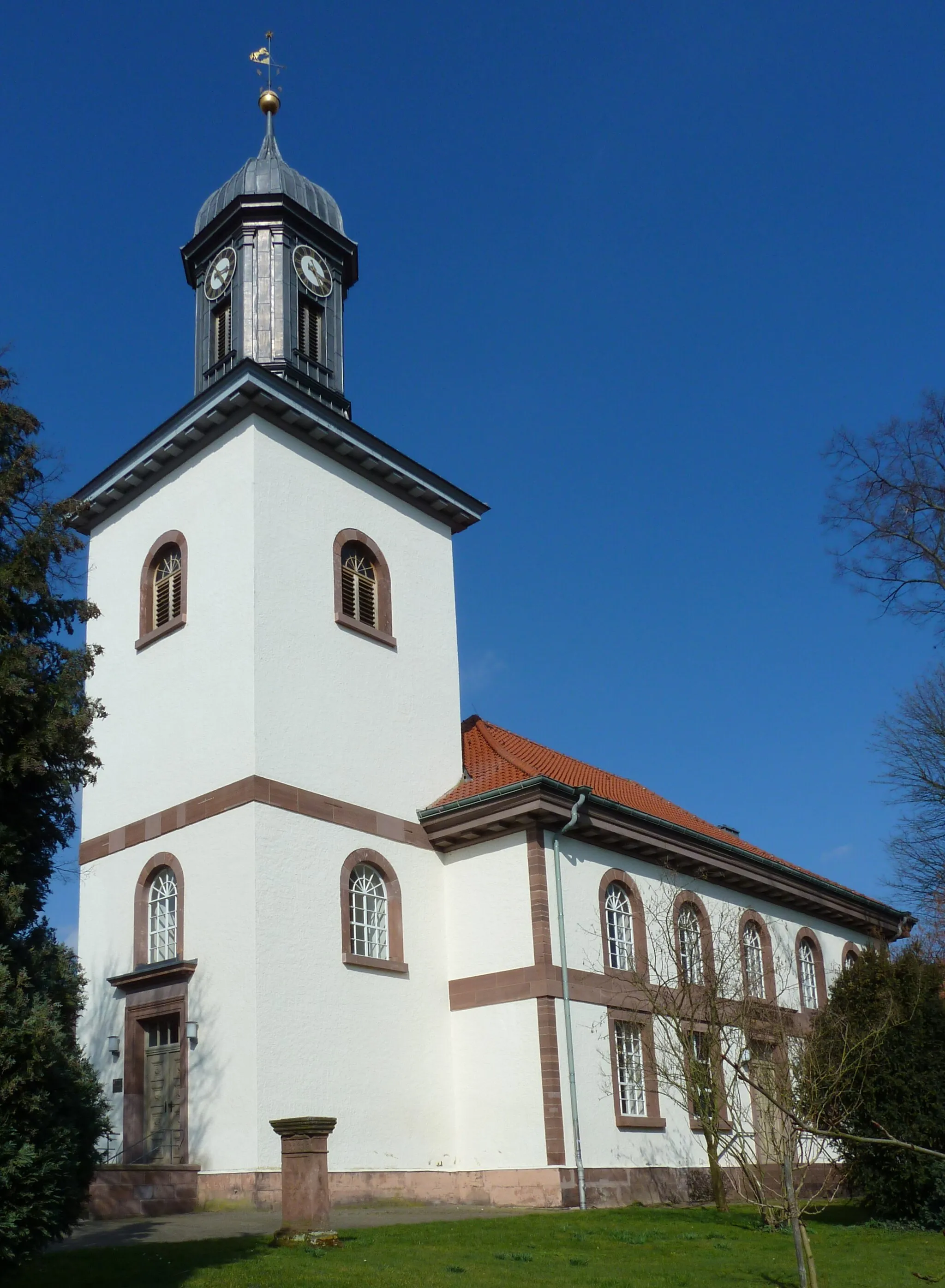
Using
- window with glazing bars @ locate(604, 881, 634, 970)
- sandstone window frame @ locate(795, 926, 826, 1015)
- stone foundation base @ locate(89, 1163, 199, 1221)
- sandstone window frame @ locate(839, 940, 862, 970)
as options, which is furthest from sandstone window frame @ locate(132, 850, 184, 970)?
sandstone window frame @ locate(839, 940, 862, 970)

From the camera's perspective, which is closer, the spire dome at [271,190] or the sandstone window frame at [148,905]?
the sandstone window frame at [148,905]

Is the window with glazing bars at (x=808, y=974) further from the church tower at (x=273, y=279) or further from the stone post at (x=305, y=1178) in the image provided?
the stone post at (x=305, y=1178)

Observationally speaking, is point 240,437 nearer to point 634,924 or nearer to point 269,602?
point 269,602

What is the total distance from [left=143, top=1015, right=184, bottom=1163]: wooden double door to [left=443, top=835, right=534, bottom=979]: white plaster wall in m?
4.17

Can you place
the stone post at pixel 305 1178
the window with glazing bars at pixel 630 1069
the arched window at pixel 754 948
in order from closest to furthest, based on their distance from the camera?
the stone post at pixel 305 1178 < the window with glazing bars at pixel 630 1069 < the arched window at pixel 754 948

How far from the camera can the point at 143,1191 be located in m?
15.6

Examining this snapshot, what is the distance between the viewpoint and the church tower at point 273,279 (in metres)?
22.3

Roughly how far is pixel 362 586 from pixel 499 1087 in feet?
26.2

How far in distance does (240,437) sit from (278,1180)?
1060cm

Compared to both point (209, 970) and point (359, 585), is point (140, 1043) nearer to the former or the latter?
point (209, 970)

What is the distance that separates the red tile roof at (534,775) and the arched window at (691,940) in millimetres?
1337

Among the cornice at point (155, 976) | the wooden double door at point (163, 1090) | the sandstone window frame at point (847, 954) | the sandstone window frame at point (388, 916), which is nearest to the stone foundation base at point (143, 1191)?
Answer: the wooden double door at point (163, 1090)

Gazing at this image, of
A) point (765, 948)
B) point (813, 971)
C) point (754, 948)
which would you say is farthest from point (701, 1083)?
point (813, 971)

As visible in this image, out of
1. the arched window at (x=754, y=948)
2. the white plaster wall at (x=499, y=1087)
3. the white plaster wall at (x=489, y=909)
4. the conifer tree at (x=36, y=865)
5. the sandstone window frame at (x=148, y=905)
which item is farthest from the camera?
the arched window at (x=754, y=948)
